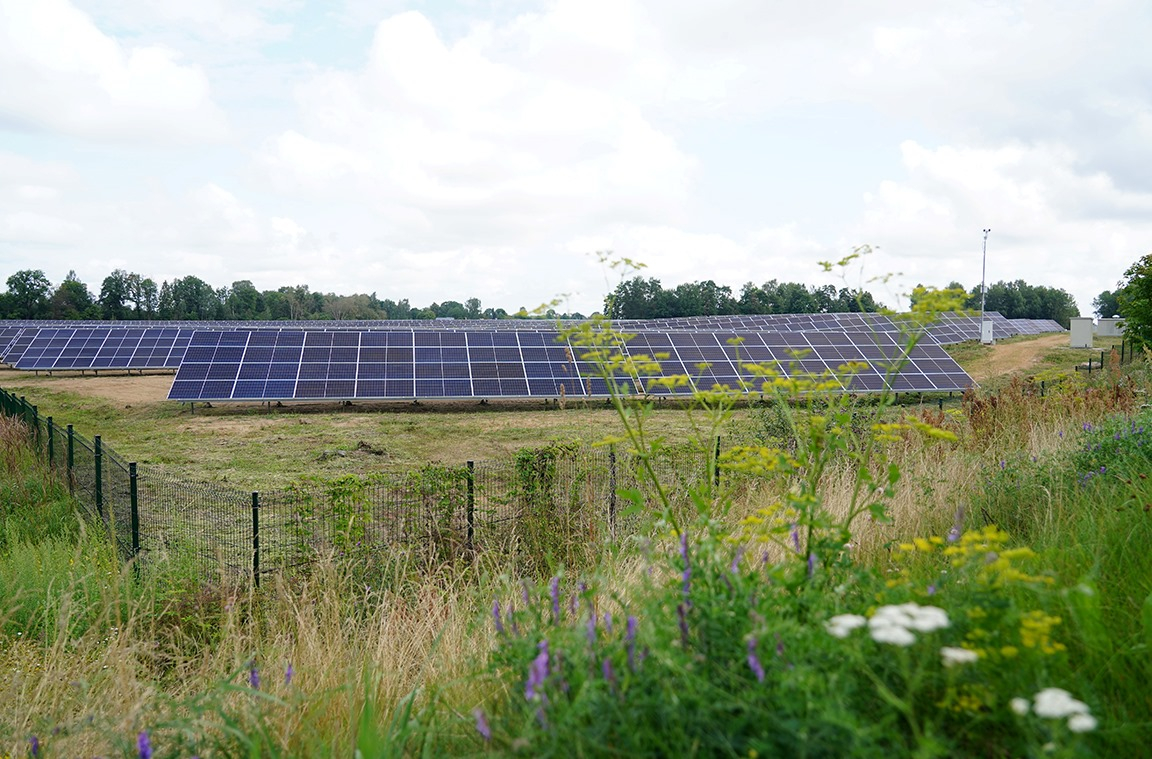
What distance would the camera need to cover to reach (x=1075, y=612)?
7.94 ft

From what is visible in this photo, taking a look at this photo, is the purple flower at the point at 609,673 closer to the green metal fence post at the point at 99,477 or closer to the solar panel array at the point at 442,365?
the green metal fence post at the point at 99,477

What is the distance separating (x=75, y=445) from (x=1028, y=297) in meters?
104

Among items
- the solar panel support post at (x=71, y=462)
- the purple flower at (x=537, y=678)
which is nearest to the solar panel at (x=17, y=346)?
the solar panel support post at (x=71, y=462)

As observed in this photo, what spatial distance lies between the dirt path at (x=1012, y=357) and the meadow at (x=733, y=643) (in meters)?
31.5

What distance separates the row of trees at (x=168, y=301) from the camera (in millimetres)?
91688

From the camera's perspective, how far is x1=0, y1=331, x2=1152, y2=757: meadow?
77.0 inches

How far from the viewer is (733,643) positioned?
2.17m

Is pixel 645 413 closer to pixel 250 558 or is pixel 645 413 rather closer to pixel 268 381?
pixel 250 558

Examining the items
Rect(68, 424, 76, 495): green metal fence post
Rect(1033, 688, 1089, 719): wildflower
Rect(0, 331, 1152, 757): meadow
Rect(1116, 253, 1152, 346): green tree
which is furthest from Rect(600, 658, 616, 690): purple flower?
Rect(1116, 253, 1152, 346): green tree

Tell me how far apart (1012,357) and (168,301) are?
92340 mm

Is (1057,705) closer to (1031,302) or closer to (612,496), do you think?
(612,496)

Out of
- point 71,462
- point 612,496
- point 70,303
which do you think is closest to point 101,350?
point 71,462

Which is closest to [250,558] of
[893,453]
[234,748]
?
[234,748]

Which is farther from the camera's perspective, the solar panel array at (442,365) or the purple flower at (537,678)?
the solar panel array at (442,365)
